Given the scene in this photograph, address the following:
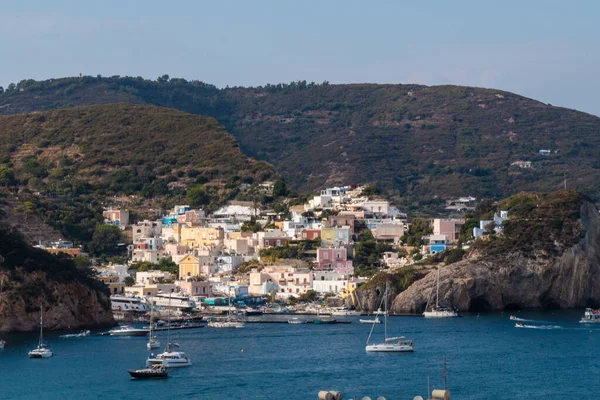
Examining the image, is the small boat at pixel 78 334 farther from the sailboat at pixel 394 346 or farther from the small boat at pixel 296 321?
the sailboat at pixel 394 346

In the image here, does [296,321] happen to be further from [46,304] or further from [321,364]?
[321,364]

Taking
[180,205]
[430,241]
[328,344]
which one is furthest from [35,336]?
[180,205]

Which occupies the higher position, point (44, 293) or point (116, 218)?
point (116, 218)

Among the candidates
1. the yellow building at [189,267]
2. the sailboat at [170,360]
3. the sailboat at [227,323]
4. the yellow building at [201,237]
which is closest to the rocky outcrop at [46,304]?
the sailboat at [227,323]

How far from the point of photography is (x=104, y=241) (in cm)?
10419

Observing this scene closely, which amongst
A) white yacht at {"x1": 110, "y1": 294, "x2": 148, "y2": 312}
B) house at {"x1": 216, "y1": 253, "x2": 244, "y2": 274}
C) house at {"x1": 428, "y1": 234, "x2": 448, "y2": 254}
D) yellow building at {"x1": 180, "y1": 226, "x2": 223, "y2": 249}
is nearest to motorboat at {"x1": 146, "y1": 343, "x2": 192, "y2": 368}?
white yacht at {"x1": 110, "y1": 294, "x2": 148, "y2": 312}

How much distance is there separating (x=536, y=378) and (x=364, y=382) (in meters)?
6.68

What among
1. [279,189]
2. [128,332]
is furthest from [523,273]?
[279,189]

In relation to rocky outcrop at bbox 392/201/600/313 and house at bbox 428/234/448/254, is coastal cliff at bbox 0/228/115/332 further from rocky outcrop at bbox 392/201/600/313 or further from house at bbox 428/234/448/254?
house at bbox 428/234/448/254

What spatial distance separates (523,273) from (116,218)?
38655 millimetres

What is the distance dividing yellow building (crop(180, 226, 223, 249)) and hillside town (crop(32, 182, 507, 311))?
7cm

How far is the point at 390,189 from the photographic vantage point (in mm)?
163875

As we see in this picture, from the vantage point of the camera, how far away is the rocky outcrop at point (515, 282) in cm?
8212

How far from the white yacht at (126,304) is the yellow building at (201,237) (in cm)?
1866
